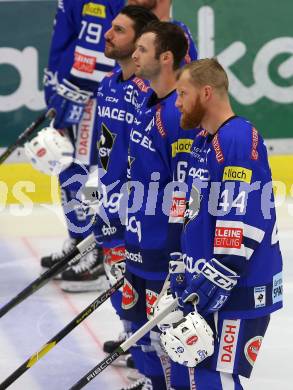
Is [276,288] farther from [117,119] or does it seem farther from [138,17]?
[138,17]

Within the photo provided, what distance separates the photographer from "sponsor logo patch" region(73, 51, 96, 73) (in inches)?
284

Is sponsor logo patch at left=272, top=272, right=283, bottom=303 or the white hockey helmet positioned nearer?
sponsor logo patch at left=272, top=272, right=283, bottom=303

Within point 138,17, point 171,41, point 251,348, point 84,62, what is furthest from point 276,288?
point 84,62

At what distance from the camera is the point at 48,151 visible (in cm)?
672

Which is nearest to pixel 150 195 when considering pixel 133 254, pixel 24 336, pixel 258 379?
pixel 133 254

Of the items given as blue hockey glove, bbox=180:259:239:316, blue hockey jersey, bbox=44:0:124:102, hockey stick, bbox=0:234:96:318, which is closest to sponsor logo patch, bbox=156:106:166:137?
blue hockey glove, bbox=180:259:239:316

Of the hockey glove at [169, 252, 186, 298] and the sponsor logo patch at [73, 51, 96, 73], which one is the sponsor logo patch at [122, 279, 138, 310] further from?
the sponsor logo patch at [73, 51, 96, 73]

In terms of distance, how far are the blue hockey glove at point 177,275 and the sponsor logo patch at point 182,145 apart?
0.40 m

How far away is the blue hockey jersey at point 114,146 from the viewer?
17.9 ft

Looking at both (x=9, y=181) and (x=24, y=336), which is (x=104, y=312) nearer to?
(x=24, y=336)

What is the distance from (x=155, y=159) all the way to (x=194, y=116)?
0.55m

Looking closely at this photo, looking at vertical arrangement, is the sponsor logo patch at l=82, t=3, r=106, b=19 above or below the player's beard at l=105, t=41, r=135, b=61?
below

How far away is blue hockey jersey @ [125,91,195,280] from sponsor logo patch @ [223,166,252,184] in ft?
1.67

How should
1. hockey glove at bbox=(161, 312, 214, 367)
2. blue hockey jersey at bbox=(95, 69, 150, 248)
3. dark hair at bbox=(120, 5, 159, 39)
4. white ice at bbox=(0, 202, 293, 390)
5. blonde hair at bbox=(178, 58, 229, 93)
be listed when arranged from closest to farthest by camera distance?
hockey glove at bbox=(161, 312, 214, 367)
blonde hair at bbox=(178, 58, 229, 93)
blue hockey jersey at bbox=(95, 69, 150, 248)
dark hair at bbox=(120, 5, 159, 39)
white ice at bbox=(0, 202, 293, 390)
